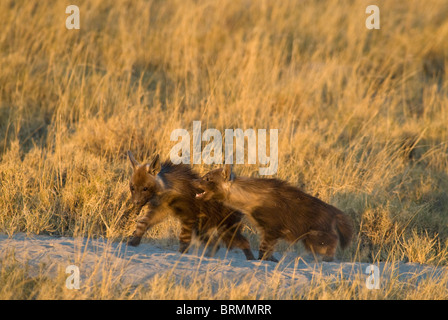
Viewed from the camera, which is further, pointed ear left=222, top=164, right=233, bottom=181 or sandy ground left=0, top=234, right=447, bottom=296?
pointed ear left=222, top=164, right=233, bottom=181

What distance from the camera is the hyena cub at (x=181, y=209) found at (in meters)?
6.60

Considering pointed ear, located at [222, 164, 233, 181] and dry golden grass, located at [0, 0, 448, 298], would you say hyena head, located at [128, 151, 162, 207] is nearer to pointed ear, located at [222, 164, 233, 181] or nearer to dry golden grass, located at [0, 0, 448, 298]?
dry golden grass, located at [0, 0, 448, 298]

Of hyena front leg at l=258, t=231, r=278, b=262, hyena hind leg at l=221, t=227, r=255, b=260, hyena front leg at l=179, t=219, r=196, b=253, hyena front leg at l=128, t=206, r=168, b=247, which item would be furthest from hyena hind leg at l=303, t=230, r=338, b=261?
hyena front leg at l=128, t=206, r=168, b=247

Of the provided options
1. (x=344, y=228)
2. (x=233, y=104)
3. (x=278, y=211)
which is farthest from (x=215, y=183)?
(x=233, y=104)

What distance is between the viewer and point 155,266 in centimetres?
557

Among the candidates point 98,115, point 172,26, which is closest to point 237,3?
point 172,26

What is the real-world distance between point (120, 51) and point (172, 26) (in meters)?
1.52

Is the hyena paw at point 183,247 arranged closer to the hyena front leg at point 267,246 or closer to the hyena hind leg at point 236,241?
the hyena hind leg at point 236,241

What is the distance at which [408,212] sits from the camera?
25.0 ft

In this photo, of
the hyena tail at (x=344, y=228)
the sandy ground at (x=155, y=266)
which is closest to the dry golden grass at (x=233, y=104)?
the hyena tail at (x=344, y=228)

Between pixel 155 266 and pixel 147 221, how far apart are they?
43.2 inches

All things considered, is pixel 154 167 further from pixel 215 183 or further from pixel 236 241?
pixel 236 241

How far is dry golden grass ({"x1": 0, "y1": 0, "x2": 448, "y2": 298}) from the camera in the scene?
7387mm

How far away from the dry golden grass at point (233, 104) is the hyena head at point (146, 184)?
0.46 metres
